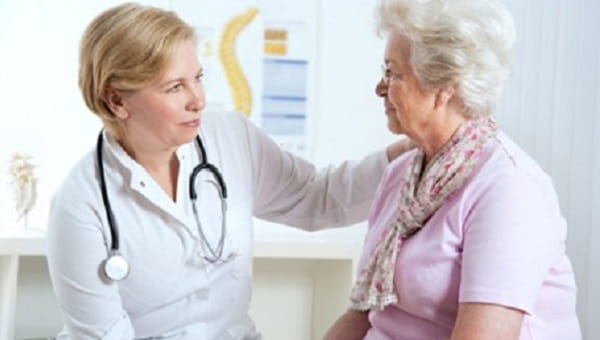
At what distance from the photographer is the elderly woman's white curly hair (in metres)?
1.47

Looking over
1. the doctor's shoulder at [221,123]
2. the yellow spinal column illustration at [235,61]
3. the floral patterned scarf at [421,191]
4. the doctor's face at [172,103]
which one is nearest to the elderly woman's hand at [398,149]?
the floral patterned scarf at [421,191]

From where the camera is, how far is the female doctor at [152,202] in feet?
5.43

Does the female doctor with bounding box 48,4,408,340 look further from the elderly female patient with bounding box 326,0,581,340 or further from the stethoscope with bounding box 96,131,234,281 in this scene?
the elderly female patient with bounding box 326,0,581,340

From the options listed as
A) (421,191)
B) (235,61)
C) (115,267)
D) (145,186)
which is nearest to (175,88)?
(145,186)

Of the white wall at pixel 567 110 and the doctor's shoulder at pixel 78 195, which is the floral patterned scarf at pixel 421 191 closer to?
the doctor's shoulder at pixel 78 195

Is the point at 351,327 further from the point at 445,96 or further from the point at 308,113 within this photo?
the point at 308,113

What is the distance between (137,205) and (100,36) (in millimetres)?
337

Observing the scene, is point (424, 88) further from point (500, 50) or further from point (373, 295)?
point (373, 295)

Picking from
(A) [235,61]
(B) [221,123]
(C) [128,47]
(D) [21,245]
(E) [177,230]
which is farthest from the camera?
(A) [235,61]

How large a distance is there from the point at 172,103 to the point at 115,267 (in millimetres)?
332

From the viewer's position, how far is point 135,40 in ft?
5.33

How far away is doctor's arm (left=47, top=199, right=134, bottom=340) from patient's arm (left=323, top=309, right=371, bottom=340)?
41 cm

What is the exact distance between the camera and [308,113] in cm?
290

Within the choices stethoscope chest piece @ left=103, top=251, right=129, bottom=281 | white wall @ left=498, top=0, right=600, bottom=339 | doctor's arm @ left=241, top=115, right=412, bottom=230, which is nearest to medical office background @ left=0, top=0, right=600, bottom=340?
white wall @ left=498, top=0, right=600, bottom=339
